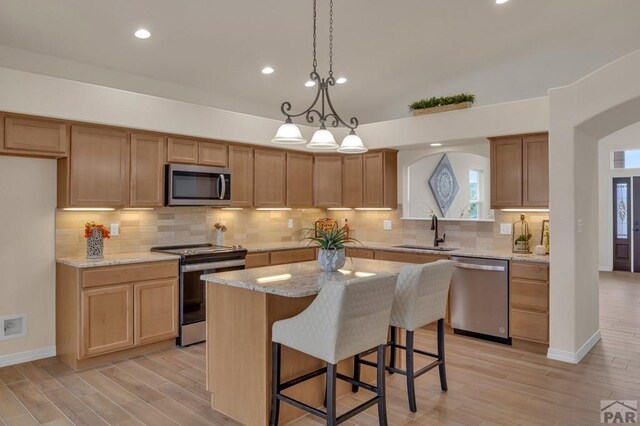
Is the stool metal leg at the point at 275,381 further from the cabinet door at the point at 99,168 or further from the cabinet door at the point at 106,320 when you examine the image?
the cabinet door at the point at 99,168

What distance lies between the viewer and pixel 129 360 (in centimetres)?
412

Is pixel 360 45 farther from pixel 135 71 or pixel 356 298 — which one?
pixel 356 298

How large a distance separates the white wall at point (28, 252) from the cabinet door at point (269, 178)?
223 cm

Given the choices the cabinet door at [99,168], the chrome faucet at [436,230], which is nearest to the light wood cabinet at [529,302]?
the chrome faucet at [436,230]

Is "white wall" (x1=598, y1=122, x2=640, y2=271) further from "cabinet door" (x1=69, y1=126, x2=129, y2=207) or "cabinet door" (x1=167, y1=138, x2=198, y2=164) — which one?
"cabinet door" (x1=69, y1=126, x2=129, y2=207)

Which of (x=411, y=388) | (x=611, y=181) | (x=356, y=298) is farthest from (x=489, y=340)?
(x=611, y=181)

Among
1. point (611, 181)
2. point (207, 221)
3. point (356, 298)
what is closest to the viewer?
point (356, 298)

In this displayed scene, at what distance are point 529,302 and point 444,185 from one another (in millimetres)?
1898

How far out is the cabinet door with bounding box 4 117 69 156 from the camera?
3727mm

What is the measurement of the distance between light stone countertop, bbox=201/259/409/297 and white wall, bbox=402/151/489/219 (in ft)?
7.26

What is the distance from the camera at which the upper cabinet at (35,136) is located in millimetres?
3715

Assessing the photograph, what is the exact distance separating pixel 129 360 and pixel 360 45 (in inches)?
157

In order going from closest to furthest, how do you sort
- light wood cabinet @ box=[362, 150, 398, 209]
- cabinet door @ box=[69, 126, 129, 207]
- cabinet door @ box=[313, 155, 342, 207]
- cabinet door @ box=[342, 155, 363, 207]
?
cabinet door @ box=[69, 126, 129, 207]
light wood cabinet @ box=[362, 150, 398, 209]
cabinet door @ box=[342, 155, 363, 207]
cabinet door @ box=[313, 155, 342, 207]

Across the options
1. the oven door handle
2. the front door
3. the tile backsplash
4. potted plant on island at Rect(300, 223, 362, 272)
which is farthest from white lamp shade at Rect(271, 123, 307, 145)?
the front door
